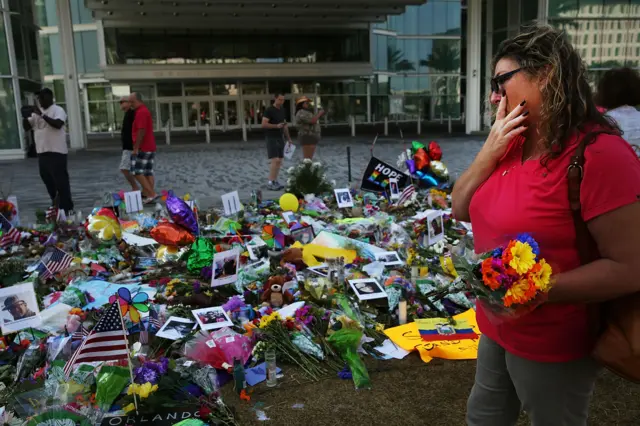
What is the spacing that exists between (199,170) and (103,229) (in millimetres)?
7086

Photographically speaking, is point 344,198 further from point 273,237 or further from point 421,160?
point 273,237

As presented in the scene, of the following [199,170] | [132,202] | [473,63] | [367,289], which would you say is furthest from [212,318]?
[473,63]

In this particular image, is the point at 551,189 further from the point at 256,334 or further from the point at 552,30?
the point at 256,334

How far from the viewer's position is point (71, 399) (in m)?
2.67

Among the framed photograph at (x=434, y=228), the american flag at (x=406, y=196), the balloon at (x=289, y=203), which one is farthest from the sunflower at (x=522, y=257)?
the american flag at (x=406, y=196)

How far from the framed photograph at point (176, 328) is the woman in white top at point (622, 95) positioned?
3.21 m

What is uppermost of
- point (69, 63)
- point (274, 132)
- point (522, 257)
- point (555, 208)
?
point (69, 63)

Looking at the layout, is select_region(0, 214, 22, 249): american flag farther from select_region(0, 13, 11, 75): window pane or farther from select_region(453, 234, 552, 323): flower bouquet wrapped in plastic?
select_region(0, 13, 11, 75): window pane

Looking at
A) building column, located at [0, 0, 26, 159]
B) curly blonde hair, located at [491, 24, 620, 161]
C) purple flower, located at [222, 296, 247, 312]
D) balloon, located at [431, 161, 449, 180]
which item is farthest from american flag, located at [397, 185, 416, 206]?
building column, located at [0, 0, 26, 159]

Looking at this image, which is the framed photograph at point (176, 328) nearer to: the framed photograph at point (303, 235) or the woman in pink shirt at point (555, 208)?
the framed photograph at point (303, 235)

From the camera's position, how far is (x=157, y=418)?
2.66 metres

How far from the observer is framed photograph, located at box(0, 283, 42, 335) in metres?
3.40

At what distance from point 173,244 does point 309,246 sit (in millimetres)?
1365

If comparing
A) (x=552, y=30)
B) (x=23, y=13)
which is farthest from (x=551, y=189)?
(x=23, y=13)
